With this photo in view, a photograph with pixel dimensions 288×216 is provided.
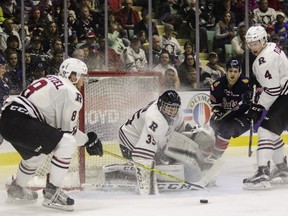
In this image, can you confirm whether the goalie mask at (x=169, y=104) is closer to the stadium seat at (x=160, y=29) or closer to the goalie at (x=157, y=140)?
the goalie at (x=157, y=140)

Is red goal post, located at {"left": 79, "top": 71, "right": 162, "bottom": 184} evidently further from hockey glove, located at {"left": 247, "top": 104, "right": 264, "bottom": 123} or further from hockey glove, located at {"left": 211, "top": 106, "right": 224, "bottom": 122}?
hockey glove, located at {"left": 247, "top": 104, "right": 264, "bottom": 123}

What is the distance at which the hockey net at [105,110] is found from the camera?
6.04m

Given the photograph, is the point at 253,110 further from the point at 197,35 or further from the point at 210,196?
the point at 197,35

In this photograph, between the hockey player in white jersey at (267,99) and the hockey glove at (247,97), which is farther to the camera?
the hockey glove at (247,97)

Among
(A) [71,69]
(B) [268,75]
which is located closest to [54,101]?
(A) [71,69]

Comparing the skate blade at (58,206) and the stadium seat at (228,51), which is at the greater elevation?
the stadium seat at (228,51)

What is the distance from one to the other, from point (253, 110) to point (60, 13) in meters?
2.97

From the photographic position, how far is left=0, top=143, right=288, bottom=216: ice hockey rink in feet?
16.1

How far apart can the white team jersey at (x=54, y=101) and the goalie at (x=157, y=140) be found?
70 centimetres

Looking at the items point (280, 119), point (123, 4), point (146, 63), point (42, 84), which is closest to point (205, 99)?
point (146, 63)

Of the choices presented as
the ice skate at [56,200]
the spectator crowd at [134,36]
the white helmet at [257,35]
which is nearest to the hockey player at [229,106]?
the white helmet at [257,35]

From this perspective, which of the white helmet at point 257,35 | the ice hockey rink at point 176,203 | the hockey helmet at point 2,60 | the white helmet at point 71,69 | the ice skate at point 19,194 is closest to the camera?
the ice hockey rink at point 176,203

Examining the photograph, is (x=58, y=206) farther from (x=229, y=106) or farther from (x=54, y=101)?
(x=229, y=106)

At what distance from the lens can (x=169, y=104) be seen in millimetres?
5605
